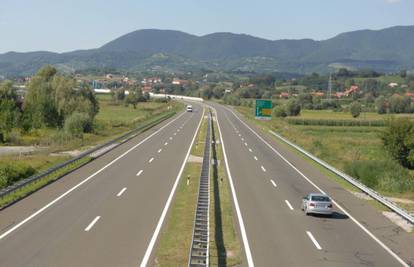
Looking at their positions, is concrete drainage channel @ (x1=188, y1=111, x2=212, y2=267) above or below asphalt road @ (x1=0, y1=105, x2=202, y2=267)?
above

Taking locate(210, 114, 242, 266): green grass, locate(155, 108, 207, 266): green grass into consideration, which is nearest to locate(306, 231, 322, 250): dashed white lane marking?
locate(210, 114, 242, 266): green grass

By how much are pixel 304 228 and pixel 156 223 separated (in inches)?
238

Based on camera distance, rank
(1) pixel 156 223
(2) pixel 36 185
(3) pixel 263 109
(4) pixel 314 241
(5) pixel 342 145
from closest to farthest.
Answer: (4) pixel 314 241 < (1) pixel 156 223 < (2) pixel 36 185 < (5) pixel 342 145 < (3) pixel 263 109

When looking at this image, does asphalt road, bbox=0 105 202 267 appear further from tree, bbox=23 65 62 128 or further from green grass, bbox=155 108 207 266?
tree, bbox=23 65 62 128

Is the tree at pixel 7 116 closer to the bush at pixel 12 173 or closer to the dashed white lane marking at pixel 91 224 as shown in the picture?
the bush at pixel 12 173

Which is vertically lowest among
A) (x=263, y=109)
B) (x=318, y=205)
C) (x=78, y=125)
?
(x=78, y=125)

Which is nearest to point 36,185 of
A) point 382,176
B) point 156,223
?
point 156,223

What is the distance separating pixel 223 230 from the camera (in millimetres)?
21719

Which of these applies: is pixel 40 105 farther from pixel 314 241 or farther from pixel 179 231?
pixel 314 241

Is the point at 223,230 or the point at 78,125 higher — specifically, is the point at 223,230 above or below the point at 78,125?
above

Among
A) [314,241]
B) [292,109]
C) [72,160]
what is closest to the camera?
[314,241]

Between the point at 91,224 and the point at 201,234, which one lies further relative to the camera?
the point at 91,224

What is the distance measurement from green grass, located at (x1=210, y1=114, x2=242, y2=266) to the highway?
0.41 metres

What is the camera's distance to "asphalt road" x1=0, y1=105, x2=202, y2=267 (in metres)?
17.5
